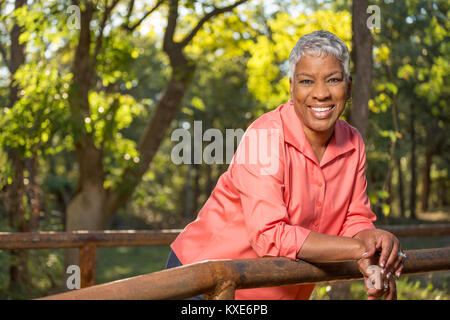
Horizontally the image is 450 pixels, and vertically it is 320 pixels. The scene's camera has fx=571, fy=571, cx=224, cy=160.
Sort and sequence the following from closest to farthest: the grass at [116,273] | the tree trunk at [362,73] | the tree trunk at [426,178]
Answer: the grass at [116,273], the tree trunk at [362,73], the tree trunk at [426,178]

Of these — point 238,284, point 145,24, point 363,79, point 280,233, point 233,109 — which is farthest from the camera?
point 233,109

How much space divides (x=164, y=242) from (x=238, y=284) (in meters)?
2.58

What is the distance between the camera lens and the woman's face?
198cm

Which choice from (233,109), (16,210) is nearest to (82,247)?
(16,210)

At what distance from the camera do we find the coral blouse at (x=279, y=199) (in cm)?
185

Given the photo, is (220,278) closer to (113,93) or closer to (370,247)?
(370,247)

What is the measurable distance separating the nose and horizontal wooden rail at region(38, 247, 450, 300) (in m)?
0.57

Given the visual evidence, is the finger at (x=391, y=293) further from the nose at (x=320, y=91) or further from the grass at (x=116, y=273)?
the grass at (x=116, y=273)

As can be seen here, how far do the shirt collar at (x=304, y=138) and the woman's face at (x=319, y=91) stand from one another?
4 centimetres

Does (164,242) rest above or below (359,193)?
below

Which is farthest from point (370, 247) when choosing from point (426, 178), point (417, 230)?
point (426, 178)

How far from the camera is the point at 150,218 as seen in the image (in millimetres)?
27453

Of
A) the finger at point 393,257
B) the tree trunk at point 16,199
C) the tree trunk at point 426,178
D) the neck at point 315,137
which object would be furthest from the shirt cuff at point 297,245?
the tree trunk at point 426,178
